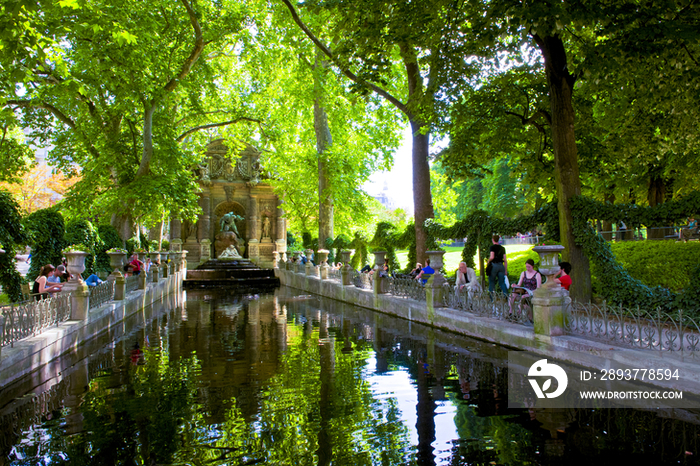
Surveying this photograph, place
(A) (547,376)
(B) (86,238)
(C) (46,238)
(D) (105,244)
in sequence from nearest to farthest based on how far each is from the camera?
(A) (547,376) → (C) (46,238) → (B) (86,238) → (D) (105,244)

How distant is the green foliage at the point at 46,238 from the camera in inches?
575

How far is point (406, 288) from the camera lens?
13.5 meters

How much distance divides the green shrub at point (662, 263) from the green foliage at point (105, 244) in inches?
659

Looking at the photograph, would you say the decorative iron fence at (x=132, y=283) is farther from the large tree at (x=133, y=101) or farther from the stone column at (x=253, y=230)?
the stone column at (x=253, y=230)

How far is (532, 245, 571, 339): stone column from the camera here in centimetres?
805

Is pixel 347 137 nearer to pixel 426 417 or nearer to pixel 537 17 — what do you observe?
pixel 537 17

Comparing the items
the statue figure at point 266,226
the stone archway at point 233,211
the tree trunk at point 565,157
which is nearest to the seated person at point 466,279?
the tree trunk at point 565,157

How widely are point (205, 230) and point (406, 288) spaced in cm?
2532

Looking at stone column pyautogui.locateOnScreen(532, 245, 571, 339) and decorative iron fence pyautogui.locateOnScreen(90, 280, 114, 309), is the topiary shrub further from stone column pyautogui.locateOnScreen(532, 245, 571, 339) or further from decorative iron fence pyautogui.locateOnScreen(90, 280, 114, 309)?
stone column pyautogui.locateOnScreen(532, 245, 571, 339)

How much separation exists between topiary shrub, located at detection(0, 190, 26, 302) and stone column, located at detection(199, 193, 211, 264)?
81.9 feet

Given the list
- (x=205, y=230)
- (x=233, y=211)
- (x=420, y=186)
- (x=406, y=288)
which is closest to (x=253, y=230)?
(x=233, y=211)

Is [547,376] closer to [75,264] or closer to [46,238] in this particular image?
[75,264]

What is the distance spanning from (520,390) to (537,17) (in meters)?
5.96

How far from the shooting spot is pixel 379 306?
1464cm
